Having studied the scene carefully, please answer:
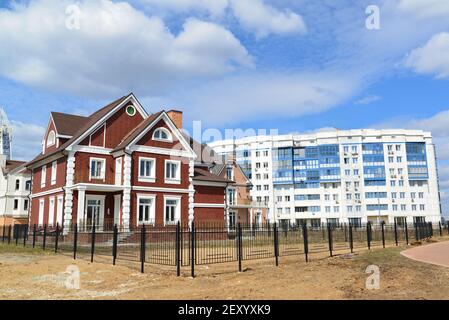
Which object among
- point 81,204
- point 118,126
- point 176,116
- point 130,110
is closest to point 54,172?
point 81,204

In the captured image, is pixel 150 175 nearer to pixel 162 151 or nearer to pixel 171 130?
pixel 162 151

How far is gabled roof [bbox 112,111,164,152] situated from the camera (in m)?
28.4

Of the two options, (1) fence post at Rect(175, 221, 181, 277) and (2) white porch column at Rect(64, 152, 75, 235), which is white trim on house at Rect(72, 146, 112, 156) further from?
(1) fence post at Rect(175, 221, 181, 277)

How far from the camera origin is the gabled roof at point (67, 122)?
30766mm

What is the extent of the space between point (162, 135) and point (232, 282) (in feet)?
70.1

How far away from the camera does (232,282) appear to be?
33.8 ft

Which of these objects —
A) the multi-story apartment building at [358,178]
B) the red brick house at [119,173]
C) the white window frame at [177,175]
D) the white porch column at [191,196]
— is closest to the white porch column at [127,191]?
the red brick house at [119,173]

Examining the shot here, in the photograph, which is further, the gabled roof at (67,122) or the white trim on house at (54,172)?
the gabled roof at (67,122)

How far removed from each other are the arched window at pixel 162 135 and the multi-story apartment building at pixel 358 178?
6117 centimetres

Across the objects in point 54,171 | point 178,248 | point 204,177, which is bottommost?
point 178,248

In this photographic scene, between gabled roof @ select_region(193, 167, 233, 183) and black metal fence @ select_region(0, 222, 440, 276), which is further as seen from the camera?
gabled roof @ select_region(193, 167, 233, 183)

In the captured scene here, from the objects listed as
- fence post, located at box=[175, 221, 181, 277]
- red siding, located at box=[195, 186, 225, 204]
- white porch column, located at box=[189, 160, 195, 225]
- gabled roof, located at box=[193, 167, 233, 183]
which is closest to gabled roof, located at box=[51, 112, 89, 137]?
white porch column, located at box=[189, 160, 195, 225]

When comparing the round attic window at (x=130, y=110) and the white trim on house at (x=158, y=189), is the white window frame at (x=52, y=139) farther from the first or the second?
the white trim on house at (x=158, y=189)

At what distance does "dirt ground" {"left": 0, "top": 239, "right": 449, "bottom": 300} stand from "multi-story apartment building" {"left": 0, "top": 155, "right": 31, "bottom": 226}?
1609 inches
